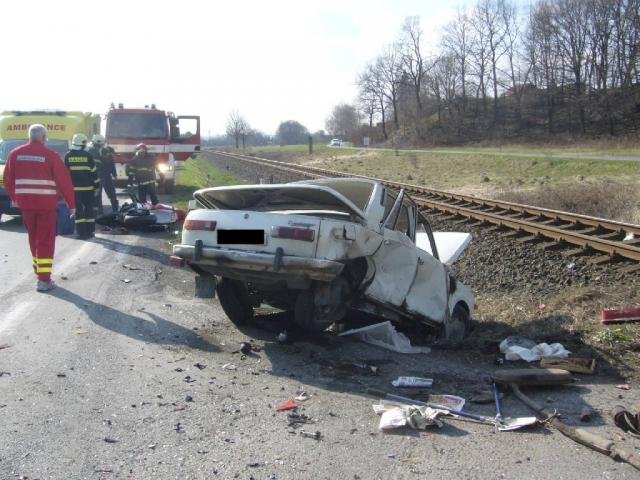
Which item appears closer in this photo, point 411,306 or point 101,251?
point 411,306

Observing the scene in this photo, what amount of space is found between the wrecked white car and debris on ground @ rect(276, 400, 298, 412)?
3.30 feet

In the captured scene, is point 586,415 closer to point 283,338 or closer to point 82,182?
point 283,338

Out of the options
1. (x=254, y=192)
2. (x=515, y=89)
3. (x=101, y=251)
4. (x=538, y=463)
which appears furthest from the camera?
(x=515, y=89)

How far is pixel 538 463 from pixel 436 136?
66085mm

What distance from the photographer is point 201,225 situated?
18.1 feet

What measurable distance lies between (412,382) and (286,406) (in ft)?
3.27

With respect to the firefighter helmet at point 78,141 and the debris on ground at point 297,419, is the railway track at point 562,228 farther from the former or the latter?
the firefighter helmet at point 78,141

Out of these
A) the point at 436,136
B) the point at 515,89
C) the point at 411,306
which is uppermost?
the point at 515,89

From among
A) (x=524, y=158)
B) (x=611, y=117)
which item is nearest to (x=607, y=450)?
(x=524, y=158)

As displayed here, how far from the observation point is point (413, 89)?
87312 millimetres

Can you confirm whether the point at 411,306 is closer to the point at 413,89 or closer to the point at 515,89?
the point at 515,89


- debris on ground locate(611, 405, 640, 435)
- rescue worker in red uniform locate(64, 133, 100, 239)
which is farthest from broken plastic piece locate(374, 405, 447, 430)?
rescue worker in red uniform locate(64, 133, 100, 239)

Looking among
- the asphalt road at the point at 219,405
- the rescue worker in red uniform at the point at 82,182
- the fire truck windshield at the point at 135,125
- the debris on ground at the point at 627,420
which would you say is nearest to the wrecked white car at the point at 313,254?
the asphalt road at the point at 219,405

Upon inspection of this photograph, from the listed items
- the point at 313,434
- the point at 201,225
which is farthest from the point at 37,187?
the point at 313,434
